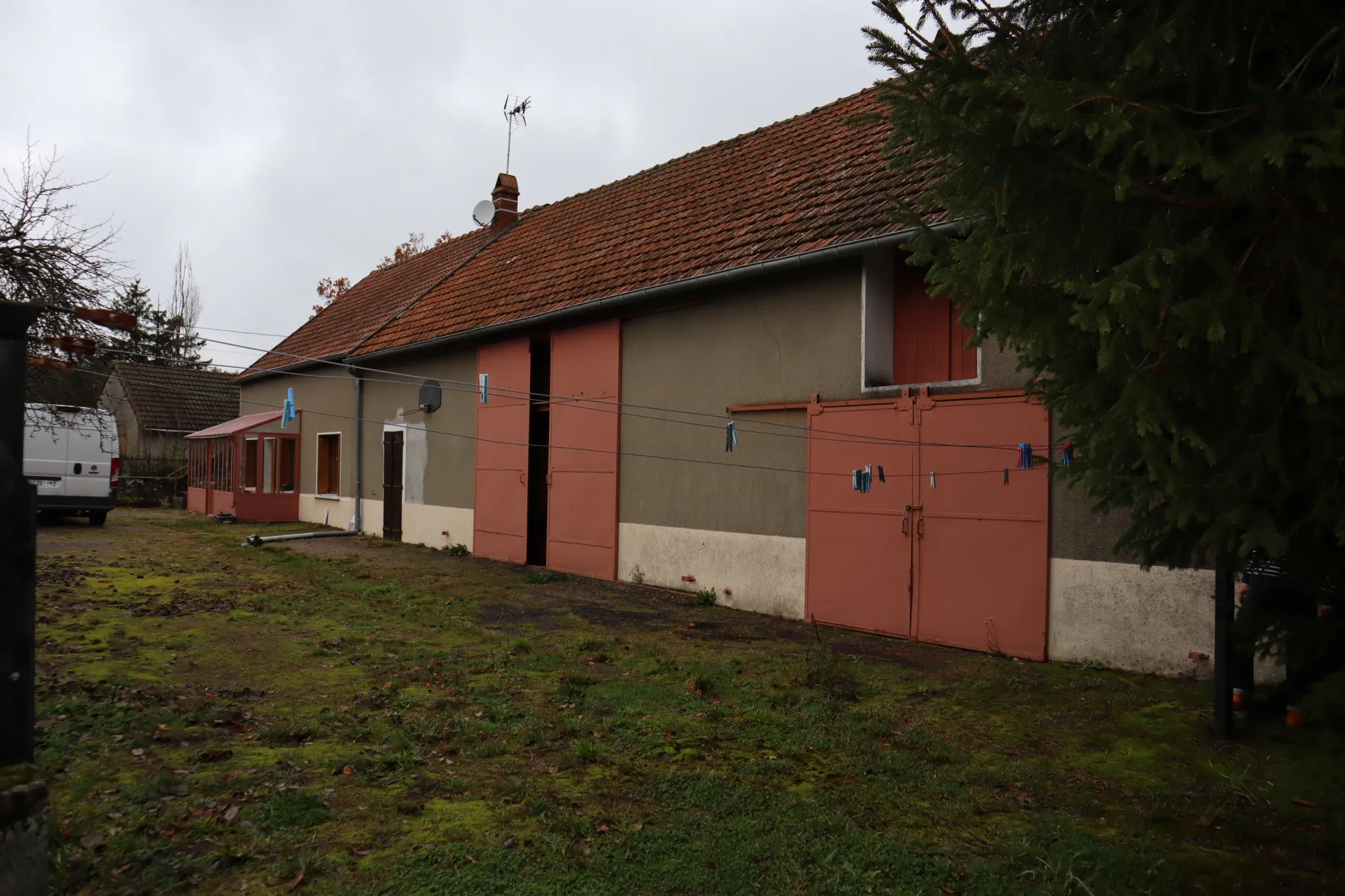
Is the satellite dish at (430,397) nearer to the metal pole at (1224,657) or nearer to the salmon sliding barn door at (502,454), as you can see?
the salmon sliding barn door at (502,454)

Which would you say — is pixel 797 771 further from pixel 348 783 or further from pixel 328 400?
pixel 328 400

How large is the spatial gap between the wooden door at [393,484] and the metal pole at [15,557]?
48.6ft

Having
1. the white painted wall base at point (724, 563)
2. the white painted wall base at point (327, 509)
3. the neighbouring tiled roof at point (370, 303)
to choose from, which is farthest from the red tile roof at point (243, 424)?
the white painted wall base at point (724, 563)

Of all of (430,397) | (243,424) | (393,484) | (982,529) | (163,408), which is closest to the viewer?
(982,529)

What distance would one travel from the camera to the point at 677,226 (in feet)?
41.3


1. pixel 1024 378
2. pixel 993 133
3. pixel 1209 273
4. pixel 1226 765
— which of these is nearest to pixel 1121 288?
pixel 1209 273

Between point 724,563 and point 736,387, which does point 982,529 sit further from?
point 736,387

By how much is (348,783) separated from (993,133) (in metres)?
4.25

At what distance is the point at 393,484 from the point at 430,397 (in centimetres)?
253

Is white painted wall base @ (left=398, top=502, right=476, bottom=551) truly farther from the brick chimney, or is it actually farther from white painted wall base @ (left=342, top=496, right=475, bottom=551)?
the brick chimney

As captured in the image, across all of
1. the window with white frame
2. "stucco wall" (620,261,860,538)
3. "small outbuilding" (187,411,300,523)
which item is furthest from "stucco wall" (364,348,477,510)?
"small outbuilding" (187,411,300,523)

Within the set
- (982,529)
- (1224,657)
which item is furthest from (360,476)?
(1224,657)

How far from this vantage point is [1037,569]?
7.60 metres

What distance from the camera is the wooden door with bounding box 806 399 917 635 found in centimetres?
860
